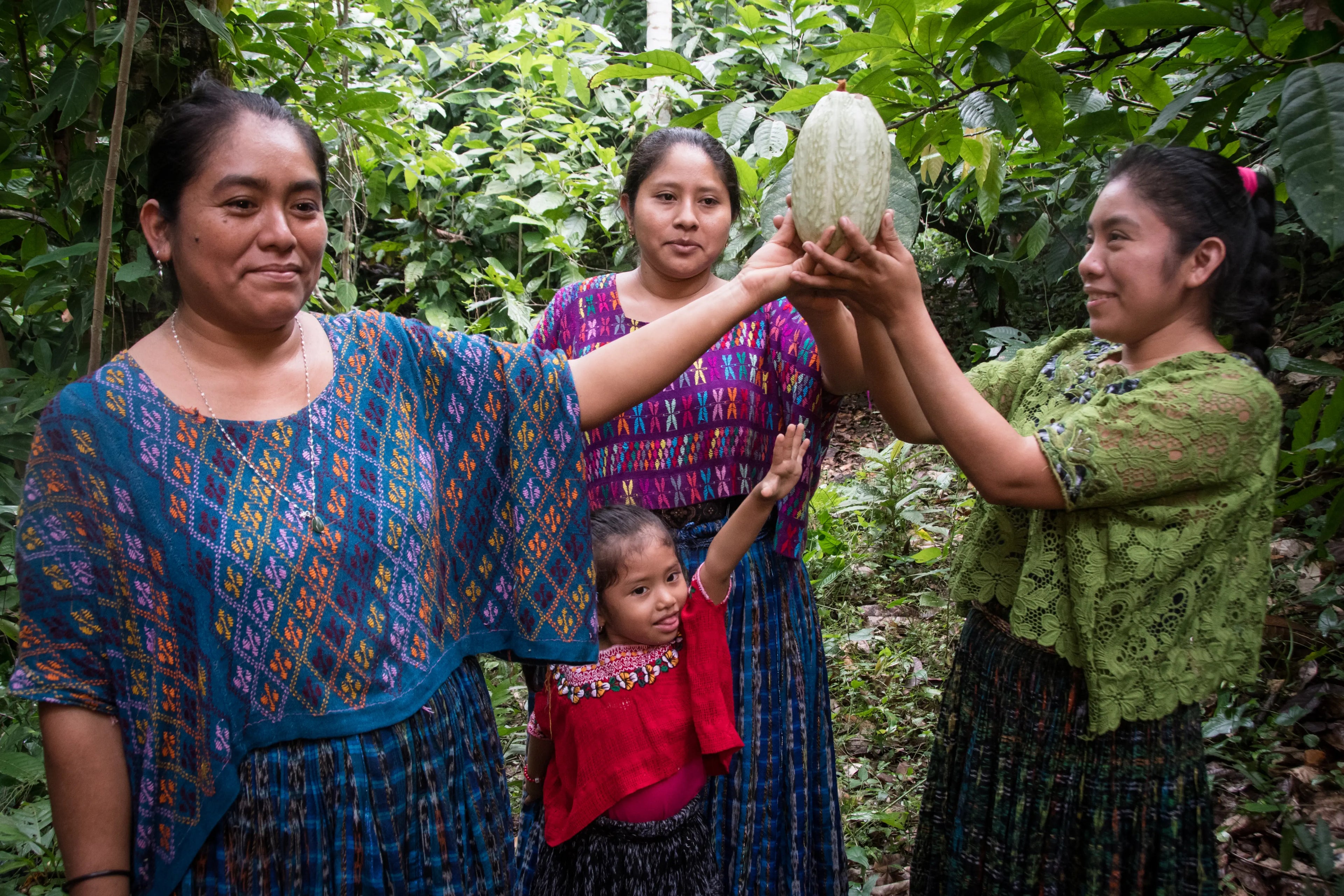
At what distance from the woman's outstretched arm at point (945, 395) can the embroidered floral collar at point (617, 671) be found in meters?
0.66

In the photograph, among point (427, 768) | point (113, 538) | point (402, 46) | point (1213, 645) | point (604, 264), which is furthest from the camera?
point (604, 264)

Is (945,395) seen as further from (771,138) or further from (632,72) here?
(632,72)

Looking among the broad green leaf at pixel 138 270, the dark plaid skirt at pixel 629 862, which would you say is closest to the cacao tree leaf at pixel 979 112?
the dark plaid skirt at pixel 629 862

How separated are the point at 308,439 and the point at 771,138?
3.28ft

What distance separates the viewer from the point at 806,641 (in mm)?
1915

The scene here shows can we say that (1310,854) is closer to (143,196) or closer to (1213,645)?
(1213,645)

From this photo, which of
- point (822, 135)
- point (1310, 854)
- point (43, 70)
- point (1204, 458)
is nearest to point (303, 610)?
point (822, 135)

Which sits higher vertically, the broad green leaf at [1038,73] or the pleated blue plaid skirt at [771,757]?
the broad green leaf at [1038,73]

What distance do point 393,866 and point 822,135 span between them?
1.17m

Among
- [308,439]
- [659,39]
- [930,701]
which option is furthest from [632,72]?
[659,39]

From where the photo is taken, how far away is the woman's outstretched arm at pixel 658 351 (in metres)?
1.36

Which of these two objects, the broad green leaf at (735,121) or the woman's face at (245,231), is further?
the broad green leaf at (735,121)

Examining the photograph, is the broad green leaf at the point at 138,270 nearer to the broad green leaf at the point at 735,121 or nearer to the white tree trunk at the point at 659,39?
the broad green leaf at the point at 735,121

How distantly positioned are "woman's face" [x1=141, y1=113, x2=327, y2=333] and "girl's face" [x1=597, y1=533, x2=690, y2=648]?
2.33 feet
